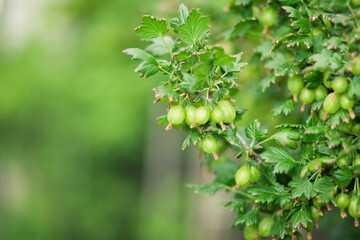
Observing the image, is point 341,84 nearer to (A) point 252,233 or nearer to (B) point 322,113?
(B) point 322,113

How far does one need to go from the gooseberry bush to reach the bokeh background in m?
3.38

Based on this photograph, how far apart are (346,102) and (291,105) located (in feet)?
0.60

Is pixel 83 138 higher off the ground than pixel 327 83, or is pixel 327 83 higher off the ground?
pixel 327 83

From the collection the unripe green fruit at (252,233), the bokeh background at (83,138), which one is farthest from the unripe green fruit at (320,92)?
the bokeh background at (83,138)

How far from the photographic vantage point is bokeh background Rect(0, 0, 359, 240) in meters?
4.40

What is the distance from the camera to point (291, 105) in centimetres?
86

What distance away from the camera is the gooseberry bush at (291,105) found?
70cm

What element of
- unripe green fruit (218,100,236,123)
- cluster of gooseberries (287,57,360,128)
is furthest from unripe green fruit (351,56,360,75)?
unripe green fruit (218,100,236,123)

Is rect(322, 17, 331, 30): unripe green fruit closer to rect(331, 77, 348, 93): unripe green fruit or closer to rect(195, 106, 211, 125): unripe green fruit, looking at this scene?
rect(331, 77, 348, 93): unripe green fruit

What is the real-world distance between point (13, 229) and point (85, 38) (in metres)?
2.54

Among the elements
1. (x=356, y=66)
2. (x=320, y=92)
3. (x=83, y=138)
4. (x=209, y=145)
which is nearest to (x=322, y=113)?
(x=320, y=92)

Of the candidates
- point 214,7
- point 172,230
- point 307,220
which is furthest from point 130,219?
point 307,220

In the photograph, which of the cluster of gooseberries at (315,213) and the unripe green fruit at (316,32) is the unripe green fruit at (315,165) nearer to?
the cluster of gooseberries at (315,213)

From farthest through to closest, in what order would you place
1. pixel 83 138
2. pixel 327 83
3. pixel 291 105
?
1. pixel 83 138
2. pixel 291 105
3. pixel 327 83
